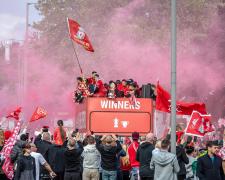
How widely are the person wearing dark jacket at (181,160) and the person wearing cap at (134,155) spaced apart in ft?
7.97

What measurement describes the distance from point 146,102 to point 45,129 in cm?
417

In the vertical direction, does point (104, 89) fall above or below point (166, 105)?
above

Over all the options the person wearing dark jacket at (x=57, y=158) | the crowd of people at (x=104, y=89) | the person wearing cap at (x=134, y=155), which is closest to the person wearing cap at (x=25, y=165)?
the person wearing dark jacket at (x=57, y=158)

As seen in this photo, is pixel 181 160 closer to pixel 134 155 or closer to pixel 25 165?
pixel 134 155

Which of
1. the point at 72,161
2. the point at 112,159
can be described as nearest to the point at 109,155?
the point at 112,159

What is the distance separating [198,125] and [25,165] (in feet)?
17.0

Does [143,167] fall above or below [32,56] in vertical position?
below

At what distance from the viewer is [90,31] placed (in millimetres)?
70250

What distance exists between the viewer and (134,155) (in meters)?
23.5

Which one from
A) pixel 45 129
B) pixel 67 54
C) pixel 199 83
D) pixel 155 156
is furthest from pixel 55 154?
pixel 67 54

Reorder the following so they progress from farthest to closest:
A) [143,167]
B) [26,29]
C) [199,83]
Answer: [26,29] → [199,83] → [143,167]

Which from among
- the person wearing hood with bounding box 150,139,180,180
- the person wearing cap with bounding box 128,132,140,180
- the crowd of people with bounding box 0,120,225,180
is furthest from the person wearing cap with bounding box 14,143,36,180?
the person wearing cap with bounding box 128,132,140,180

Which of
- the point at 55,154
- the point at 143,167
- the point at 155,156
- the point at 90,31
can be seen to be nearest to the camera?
the point at 155,156

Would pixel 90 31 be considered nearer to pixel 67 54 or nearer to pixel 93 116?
pixel 67 54
